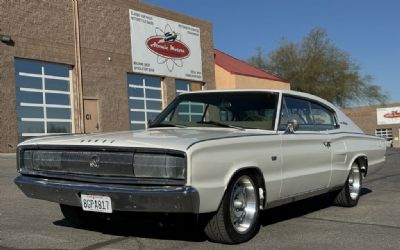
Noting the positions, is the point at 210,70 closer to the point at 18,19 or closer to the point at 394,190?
the point at 18,19

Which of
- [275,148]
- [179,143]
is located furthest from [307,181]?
[179,143]

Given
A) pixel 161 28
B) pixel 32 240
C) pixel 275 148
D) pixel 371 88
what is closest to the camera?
pixel 32 240

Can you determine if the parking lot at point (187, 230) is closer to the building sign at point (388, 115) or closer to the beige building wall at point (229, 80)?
the beige building wall at point (229, 80)

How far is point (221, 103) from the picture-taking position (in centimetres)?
718

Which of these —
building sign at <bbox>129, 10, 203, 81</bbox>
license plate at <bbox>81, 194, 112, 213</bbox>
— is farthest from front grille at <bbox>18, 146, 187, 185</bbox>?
building sign at <bbox>129, 10, 203, 81</bbox>

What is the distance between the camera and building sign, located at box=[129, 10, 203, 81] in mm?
23375

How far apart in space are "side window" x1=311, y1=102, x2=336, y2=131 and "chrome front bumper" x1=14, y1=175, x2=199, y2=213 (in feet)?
10.3

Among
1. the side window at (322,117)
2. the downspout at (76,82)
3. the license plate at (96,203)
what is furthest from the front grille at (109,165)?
the downspout at (76,82)

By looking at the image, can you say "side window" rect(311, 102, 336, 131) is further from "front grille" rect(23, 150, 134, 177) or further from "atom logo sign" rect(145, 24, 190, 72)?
"atom logo sign" rect(145, 24, 190, 72)

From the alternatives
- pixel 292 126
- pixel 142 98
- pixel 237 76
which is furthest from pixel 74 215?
pixel 237 76

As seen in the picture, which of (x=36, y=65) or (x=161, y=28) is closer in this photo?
(x=36, y=65)

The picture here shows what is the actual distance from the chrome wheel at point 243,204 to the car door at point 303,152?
23.8 inches

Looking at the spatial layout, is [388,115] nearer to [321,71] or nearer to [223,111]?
[321,71]

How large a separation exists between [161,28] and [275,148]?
1888 cm
